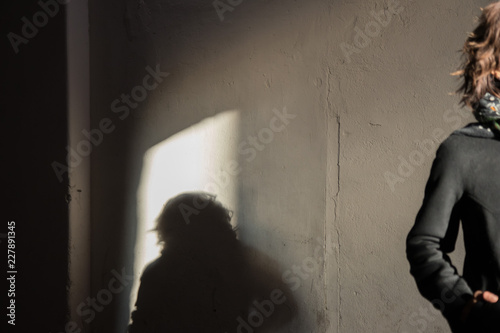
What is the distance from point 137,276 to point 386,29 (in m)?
1.81

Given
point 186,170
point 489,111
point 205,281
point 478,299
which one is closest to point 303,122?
point 186,170

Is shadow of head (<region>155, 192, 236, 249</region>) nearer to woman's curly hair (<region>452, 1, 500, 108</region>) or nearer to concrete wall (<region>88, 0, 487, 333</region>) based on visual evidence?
concrete wall (<region>88, 0, 487, 333</region>)

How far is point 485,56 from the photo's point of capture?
4.27 ft

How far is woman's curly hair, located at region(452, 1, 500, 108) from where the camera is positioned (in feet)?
4.25

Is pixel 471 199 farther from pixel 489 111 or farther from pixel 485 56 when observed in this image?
pixel 485 56

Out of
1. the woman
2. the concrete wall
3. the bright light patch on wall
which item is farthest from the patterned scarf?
the bright light patch on wall

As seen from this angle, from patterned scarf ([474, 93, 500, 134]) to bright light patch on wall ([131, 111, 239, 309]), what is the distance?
4.77 feet

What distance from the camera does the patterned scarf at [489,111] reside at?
4.28ft

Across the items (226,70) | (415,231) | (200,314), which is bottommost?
(200,314)

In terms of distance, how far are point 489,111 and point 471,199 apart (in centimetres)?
23

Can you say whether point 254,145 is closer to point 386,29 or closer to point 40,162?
point 386,29

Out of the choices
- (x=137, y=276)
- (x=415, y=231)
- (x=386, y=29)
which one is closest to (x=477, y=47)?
(x=415, y=231)

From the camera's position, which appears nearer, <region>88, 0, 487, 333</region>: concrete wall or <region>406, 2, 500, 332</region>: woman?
<region>406, 2, 500, 332</region>: woman

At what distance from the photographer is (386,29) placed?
2357mm
